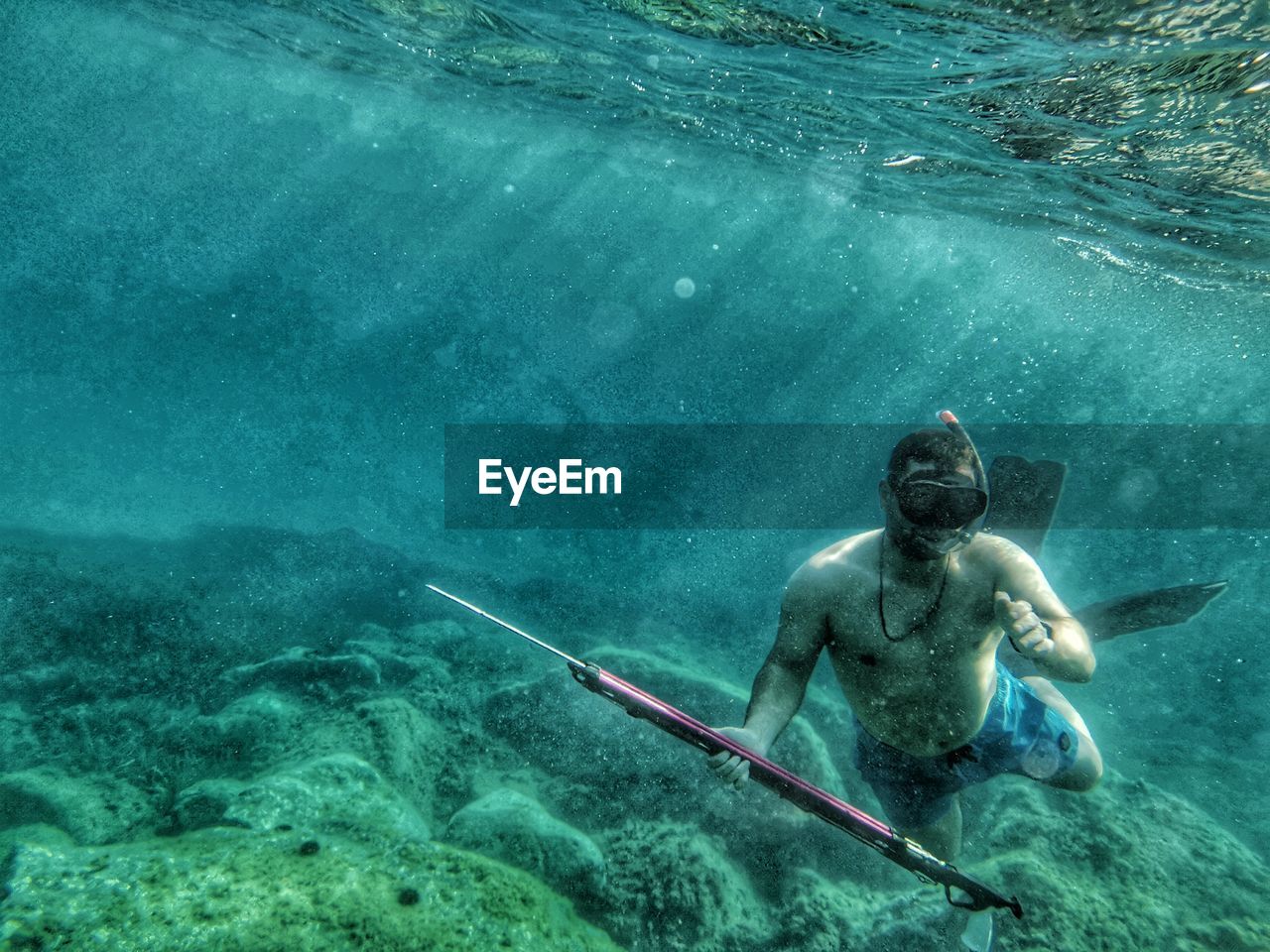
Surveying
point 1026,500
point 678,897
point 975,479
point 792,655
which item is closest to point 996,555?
point 975,479

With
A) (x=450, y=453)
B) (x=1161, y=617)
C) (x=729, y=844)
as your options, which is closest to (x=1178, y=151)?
(x=1161, y=617)

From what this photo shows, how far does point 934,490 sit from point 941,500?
0.18 feet

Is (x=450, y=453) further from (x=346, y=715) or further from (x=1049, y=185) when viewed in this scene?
(x=1049, y=185)

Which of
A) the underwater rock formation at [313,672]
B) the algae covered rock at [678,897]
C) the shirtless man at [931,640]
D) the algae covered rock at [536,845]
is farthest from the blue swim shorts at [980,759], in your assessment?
the underwater rock formation at [313,672]

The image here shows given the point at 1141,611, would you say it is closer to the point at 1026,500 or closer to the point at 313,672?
the point at 1026,500

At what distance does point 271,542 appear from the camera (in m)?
14.2

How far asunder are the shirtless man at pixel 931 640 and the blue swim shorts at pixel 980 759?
0.03 feet

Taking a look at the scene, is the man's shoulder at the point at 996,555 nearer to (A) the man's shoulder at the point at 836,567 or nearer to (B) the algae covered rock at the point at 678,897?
(A) the man's shoulder at the point at 836,567

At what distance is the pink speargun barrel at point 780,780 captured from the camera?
2.58 m

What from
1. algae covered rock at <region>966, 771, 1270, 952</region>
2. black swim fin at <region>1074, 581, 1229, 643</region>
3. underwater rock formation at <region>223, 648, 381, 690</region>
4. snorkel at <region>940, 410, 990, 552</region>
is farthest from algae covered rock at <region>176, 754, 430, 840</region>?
black swim fin at <region>1074, 581, 1229, 643</region>

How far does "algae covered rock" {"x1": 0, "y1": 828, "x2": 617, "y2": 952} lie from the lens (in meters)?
2.88

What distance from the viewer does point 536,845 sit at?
4.22 meters

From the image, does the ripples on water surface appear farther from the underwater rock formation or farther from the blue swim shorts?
the underwater rock formation

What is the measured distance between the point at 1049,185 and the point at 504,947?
14.5 meters
